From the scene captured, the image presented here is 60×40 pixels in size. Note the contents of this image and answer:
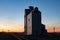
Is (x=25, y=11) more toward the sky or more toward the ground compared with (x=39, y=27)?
more toward the sky

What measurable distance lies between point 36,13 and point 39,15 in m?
1.18

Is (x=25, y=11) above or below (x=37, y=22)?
above

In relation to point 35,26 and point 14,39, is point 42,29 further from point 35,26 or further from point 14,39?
point 14,39

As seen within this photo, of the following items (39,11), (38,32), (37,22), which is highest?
(39,11)

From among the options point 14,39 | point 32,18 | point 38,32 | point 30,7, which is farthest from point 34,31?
point 14,39

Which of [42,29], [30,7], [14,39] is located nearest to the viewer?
[14,39]

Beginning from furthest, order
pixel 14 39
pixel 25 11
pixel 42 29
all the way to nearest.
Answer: pixel 25 11 → pixel 42 29 → pixel 14 39

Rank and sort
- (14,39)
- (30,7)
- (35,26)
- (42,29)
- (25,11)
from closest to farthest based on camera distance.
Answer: (14,39), (35,26), (42,29), (30,7), (25,11)

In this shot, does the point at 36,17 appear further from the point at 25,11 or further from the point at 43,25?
the point at 25,11

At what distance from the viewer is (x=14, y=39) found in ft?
86.9

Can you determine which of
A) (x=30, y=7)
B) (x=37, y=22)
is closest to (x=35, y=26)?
(x=37, y=22)

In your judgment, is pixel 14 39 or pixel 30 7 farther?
pixel 30 7

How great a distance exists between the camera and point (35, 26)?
4994cm

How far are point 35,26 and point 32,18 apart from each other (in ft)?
10.8
